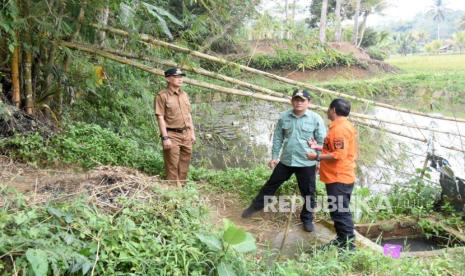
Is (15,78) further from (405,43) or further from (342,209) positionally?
(405,43)

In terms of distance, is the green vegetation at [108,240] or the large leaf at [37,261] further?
the green vegetation at [108,240]

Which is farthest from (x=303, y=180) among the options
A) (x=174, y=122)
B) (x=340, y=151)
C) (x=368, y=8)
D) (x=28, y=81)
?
(x=368, y=8)

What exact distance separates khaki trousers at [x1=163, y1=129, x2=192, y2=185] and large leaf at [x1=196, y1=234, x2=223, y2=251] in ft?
6.60

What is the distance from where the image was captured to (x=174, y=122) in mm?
Result: 4719

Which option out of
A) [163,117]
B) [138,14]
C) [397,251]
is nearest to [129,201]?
[163,117]

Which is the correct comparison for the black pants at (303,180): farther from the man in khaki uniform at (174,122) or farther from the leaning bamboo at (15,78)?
the leaning bamboo at (15,78)

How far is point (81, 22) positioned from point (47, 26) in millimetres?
950

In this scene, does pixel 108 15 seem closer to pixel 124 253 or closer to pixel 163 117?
pixel 163 117

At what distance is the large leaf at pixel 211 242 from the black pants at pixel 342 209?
148 cm

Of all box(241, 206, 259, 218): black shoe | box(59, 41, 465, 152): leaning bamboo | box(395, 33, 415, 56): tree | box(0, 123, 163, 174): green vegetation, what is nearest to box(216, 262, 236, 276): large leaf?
box(241, 206, 259, 218): black shoe

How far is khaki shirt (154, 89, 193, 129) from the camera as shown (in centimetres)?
461

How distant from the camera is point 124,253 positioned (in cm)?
243

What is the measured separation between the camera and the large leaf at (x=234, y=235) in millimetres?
2588

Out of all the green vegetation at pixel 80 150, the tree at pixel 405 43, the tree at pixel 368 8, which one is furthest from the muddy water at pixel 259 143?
the tree at pixel 405 43
